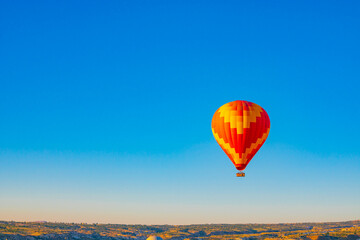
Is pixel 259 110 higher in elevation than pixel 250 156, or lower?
higher

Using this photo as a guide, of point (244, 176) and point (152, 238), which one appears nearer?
point (244, 176)

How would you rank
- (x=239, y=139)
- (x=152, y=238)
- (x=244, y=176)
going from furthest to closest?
(x=152, y=238) < (x=239, y=139) < (x=244, y=176)

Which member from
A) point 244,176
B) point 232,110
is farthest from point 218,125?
point 244,176

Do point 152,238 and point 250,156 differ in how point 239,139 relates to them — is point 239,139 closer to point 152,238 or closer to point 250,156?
point 250,156

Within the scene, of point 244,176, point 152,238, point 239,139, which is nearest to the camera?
point 244,176

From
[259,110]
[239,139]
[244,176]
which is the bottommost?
[244,176]
